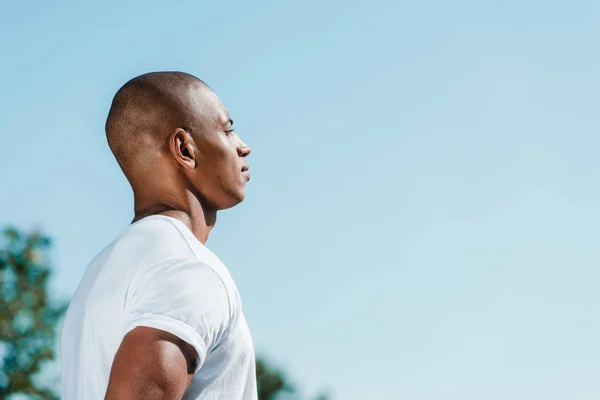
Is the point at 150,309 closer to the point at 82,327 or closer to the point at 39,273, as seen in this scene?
the point at 82,327

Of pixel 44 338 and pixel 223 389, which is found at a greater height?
pixel 223 389

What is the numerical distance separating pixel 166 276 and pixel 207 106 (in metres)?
0.73

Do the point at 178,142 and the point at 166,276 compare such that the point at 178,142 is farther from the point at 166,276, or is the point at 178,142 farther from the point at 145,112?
the point at 166,276

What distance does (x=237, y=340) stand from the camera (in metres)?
2.86

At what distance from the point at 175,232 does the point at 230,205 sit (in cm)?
38

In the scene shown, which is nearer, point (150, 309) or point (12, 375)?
point (150, 309)

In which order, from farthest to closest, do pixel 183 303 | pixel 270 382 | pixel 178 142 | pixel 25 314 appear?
pixel 270 382, pixel 25 314, pixel 178 142, pixel 183 303

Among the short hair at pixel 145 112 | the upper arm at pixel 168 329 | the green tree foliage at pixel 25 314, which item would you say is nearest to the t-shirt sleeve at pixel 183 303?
the upper arm at pixel 168 329

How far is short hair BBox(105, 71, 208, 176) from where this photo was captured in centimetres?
316

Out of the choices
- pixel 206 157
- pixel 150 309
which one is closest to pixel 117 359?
pixel 150 309

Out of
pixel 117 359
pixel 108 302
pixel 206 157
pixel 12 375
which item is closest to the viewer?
pixel 117 359

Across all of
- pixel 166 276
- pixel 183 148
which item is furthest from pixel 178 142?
pixel 166 276

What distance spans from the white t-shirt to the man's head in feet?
0.63

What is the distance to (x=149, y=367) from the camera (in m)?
2.51
